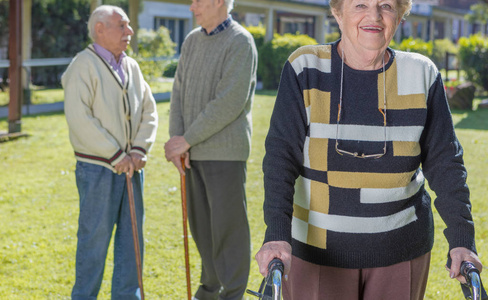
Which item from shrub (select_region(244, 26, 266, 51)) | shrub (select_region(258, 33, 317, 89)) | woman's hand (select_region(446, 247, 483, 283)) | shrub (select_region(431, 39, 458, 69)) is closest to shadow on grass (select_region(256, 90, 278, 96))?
shrub (select_region(258, 33, 317, 89))

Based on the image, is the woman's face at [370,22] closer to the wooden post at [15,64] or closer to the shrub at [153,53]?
the shrub at [153,53]

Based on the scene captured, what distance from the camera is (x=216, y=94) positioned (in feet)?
13.2

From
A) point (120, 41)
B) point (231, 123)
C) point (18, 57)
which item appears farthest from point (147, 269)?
point (18, 57)

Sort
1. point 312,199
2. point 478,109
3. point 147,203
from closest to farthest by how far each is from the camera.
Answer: point 312,199 → point 147,203 → point 478,109

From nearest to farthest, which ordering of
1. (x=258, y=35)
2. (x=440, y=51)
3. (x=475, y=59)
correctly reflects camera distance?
(x=475, y=59) → (x=258, y=35) → (x=440, y=51)

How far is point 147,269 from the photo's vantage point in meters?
5.30

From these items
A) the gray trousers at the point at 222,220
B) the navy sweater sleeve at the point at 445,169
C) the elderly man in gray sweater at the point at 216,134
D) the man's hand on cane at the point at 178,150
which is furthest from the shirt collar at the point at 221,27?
the navy sweater sleeve at the point at 445,169

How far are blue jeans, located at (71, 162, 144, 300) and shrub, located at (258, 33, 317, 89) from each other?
655 inches

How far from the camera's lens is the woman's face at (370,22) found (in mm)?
2188

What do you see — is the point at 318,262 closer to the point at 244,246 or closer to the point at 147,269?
the point at 244,246

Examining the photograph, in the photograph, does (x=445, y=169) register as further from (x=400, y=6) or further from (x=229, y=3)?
(x=229, y=3)

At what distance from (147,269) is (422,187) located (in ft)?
11.1

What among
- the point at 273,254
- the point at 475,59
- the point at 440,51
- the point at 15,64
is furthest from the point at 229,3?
the point at 440,51

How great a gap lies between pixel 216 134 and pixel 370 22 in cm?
202
